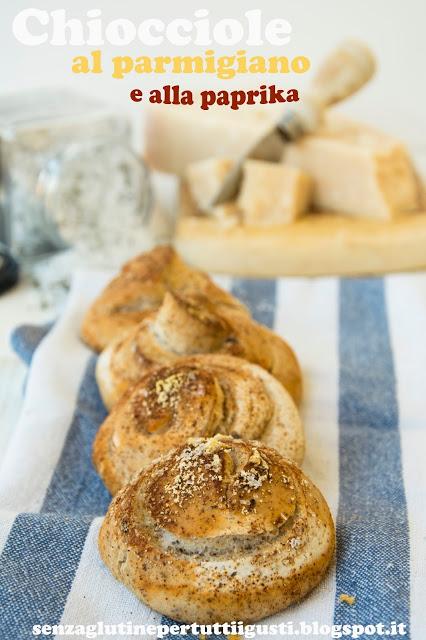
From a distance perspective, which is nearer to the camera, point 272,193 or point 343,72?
point 272,193

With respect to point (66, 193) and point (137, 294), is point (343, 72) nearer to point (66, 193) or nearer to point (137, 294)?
point (66, 193)

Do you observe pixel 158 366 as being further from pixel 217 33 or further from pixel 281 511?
pixel 217 33

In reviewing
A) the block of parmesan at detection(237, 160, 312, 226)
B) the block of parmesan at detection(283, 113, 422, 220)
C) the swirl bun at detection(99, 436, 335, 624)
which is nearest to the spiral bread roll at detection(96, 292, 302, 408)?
the swirl bun at detection(99, 436, 335, 624)

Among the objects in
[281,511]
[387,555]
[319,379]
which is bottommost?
[319,379]

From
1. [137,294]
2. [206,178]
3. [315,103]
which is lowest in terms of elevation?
[206,178]

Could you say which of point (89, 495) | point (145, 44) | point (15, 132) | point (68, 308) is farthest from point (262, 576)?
point (145, 44)

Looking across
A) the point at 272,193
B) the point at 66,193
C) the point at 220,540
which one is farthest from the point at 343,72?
the point at 220,540
